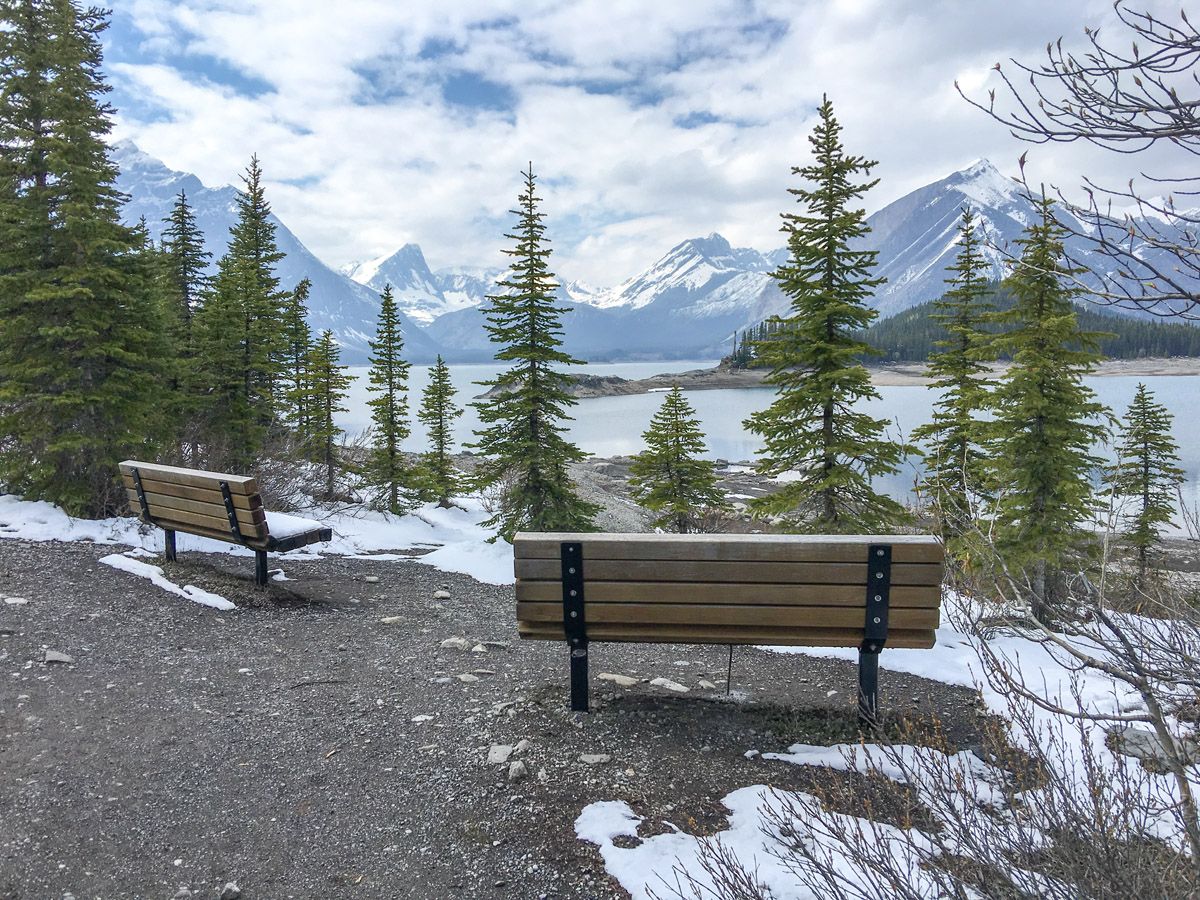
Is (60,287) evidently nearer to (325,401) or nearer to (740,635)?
(740,635)

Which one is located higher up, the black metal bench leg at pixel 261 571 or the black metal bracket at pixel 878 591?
the black metal bracket at pixel 878 591

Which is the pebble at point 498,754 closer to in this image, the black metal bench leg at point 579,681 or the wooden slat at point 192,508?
the black metal bench leg at point 579,681

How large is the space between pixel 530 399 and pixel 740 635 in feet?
35.0

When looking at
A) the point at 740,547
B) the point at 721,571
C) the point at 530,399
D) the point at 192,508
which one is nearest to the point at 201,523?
the point at 192,508

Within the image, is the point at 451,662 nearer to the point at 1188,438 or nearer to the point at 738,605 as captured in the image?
the point at 738,605

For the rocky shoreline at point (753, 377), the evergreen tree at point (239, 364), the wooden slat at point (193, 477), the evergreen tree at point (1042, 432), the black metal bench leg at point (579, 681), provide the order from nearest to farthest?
the black metal bench leg at point (579, 681) → the wooden slat at point (193, 477) → the evergreen tree at point (1042, 432) → the evergreen tree at point (239, 364) → the rocky shoreline at point (753, 377)

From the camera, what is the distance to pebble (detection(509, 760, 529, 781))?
11.5ft

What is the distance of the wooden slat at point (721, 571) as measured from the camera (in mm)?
3641

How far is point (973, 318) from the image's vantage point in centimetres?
1786

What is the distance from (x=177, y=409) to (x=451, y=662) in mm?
12165

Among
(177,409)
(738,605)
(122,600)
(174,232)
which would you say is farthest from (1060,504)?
(174,232)

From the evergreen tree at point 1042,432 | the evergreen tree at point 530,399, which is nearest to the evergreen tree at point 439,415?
the evergreen tree at point 530,399

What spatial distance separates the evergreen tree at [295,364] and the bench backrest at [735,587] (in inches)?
597

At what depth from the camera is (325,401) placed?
2069cm
